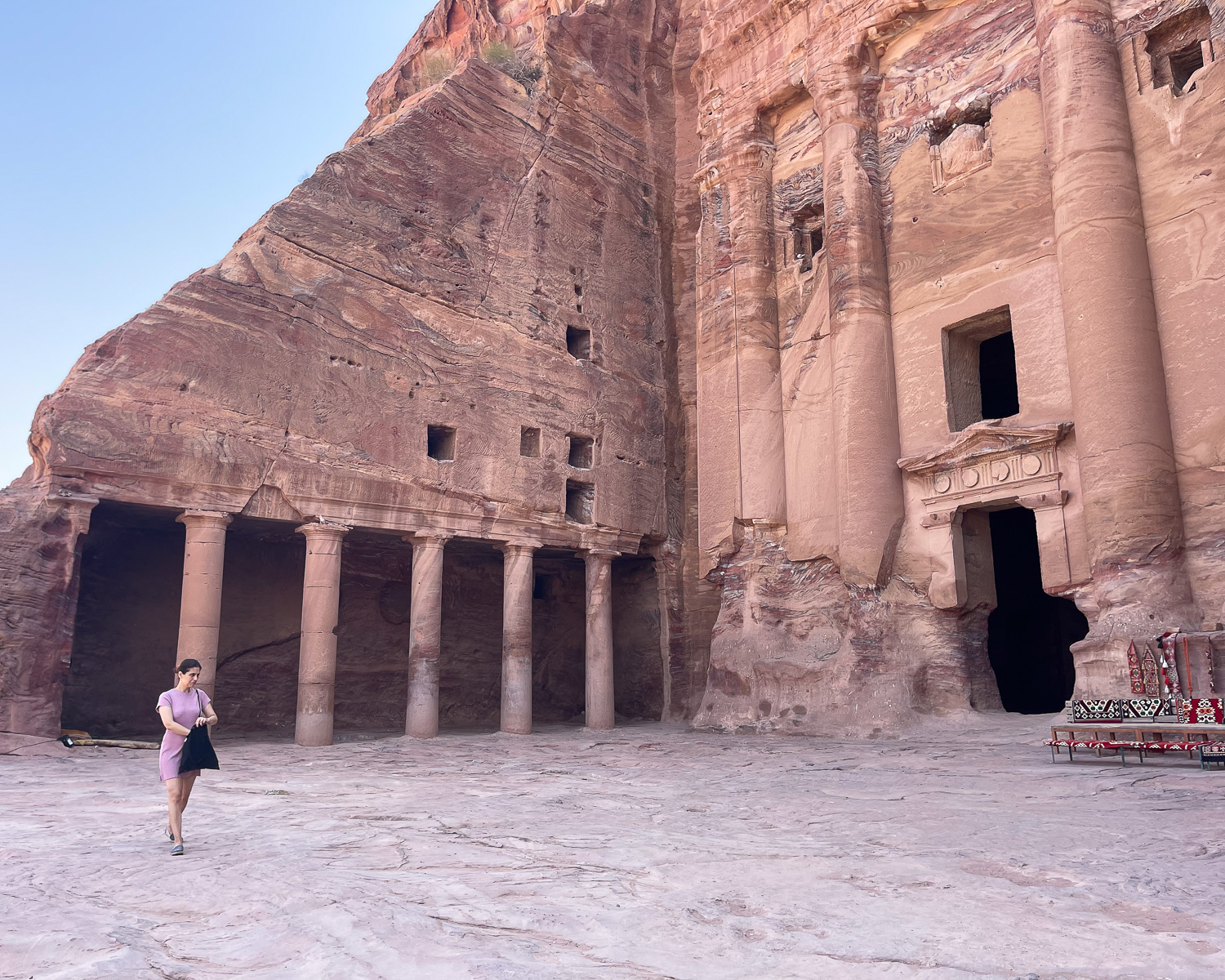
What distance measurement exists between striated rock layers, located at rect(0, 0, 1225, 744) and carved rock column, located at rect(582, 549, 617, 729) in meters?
0.08

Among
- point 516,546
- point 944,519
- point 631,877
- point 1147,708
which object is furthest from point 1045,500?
point 631,877

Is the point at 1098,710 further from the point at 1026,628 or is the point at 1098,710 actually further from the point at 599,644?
the point at 1026,628

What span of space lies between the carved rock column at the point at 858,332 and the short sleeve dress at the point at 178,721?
37.9ft

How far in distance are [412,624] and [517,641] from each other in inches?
81.6

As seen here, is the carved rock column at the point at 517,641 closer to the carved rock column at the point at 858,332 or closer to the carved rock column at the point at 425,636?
the carved rock column at the point at 425,636

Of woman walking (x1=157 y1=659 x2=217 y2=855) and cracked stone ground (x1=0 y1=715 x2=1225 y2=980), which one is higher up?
woman walking (x1=157 y1=659 x2=217 y2=855)

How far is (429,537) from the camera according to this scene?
15.4m

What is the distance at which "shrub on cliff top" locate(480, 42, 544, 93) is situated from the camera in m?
18.6

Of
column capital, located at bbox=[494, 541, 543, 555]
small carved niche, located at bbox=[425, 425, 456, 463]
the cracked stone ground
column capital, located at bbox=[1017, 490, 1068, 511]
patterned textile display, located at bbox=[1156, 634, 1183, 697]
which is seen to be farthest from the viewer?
column capital, located at bbox=[494, 541, 543, 555]

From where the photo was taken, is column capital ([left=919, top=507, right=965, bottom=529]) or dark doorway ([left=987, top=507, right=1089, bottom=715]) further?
dark doorway ([left=987, top=507, right=1089, bottom=715])

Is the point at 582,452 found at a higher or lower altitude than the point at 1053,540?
higher

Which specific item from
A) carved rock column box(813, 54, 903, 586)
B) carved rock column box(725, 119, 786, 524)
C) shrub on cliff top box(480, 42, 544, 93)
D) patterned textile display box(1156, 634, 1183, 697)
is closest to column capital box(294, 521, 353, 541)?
carved rock column box(725, 119, 786, 524)

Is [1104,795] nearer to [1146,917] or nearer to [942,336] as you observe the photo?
[1146,917]

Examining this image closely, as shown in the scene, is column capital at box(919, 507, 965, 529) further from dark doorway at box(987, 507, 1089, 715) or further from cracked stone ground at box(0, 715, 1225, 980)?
cracked stone ground at box(0, 715, 1225, 980)
